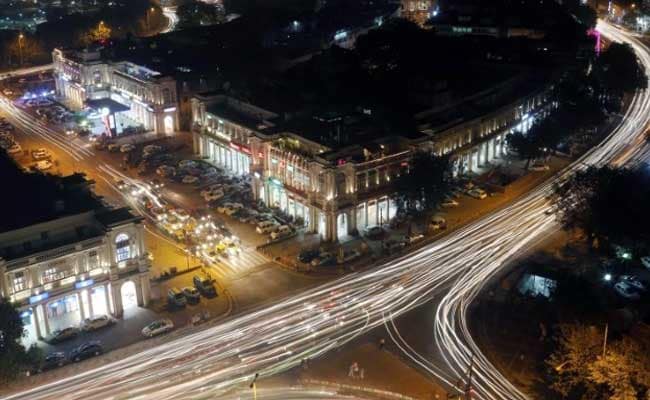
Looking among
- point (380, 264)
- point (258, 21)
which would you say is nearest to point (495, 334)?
point (380, 264)

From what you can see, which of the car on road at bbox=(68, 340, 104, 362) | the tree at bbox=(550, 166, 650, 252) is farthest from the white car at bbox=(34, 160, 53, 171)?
the tree at bbox=(550, 166, 650, 252)

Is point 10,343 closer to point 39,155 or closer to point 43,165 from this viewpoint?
point 43,165

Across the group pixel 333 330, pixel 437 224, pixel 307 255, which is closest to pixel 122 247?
pixel 307 255

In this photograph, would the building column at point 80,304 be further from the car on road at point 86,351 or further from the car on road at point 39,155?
the car on road at point 39,155

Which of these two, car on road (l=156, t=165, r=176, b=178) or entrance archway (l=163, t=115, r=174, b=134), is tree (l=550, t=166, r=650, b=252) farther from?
entrance archway (l=163, t=115, r=174, b=134)

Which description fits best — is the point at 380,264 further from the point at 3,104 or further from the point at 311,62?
the point at 3,104
